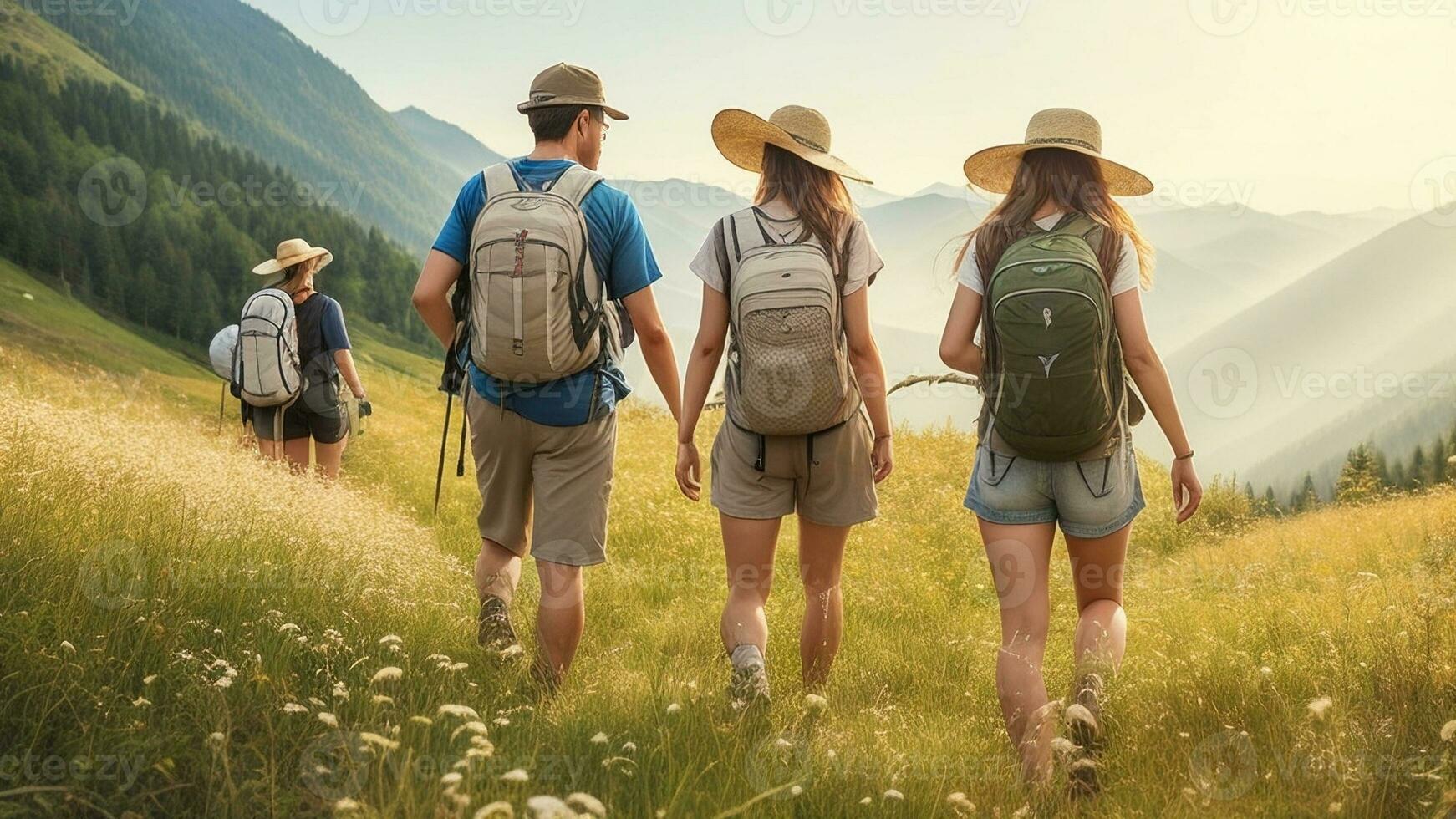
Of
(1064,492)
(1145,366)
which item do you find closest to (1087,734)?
(1064,492)

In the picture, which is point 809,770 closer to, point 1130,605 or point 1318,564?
point 1130,605

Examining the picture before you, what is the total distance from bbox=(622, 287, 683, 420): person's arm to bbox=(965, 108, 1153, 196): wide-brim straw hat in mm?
1490

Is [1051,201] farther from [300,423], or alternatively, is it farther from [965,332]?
[300,423]

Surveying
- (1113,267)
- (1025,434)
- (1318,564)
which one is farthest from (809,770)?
(1318,564)

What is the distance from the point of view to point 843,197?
458cm

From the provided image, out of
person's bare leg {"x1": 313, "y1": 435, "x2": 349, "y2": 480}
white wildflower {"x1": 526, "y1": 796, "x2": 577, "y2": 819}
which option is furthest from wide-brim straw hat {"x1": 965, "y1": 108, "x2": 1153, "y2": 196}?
person's bare leg {"x1": 313, "y1": 435, "x2": 349, "y2": 480}

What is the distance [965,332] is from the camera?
4070mm

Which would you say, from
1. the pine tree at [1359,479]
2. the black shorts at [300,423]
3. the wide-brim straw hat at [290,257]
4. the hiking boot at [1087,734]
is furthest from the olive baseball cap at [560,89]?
the pine tree at [1359,479]

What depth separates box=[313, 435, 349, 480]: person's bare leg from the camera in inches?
348

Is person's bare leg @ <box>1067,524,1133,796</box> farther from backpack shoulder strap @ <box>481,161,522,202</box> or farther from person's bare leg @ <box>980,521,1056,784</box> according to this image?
backpack shoulder strap @ <box>481,161,522,202</box>

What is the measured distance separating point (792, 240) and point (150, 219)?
92.8 metres

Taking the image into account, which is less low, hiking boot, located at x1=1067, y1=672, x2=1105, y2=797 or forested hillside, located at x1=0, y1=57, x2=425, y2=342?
forested hillside, located at x1=0, y1=57, x2=425, y2=342

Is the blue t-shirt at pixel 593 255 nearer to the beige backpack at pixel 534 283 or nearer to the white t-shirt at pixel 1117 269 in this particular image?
the beige backpack at pixel 534 283

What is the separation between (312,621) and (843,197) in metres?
3.04
